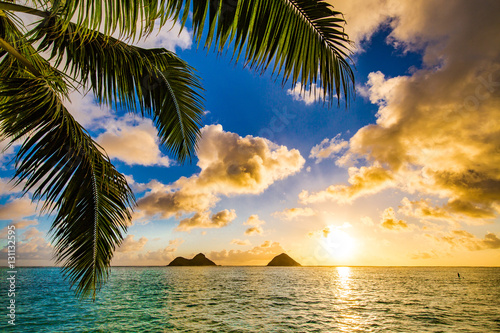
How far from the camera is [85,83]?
337cm

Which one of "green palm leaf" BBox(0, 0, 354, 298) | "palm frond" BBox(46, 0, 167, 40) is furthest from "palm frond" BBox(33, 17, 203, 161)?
"palm frond" BBox(46, 0, 167, 40)

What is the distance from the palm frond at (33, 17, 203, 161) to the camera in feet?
10.6

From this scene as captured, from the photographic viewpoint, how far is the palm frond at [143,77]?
322 centimetres

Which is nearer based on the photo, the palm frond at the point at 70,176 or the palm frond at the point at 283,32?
the palm frond at the point at 283,32

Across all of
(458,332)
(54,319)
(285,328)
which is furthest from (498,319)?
(54,319)

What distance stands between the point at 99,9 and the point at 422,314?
2510 centimetres

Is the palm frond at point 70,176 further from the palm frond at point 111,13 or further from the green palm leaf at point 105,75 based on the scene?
the palm frond at point 111,13

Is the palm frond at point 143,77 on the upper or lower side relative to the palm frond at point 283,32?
upper

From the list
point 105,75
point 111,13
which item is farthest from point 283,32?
point 105,75

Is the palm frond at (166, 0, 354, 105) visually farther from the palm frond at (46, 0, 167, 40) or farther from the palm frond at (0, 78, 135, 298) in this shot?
the palm frond at (0, 78, 135, 298)

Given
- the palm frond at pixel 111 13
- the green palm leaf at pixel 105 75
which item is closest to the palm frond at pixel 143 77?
the green palm leaf at pixel 105 75

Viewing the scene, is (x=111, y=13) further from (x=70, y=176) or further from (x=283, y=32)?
(x=70, y=176)

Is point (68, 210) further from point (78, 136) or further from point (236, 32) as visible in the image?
point (236, 32)

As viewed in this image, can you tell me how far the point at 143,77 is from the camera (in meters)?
3.74
